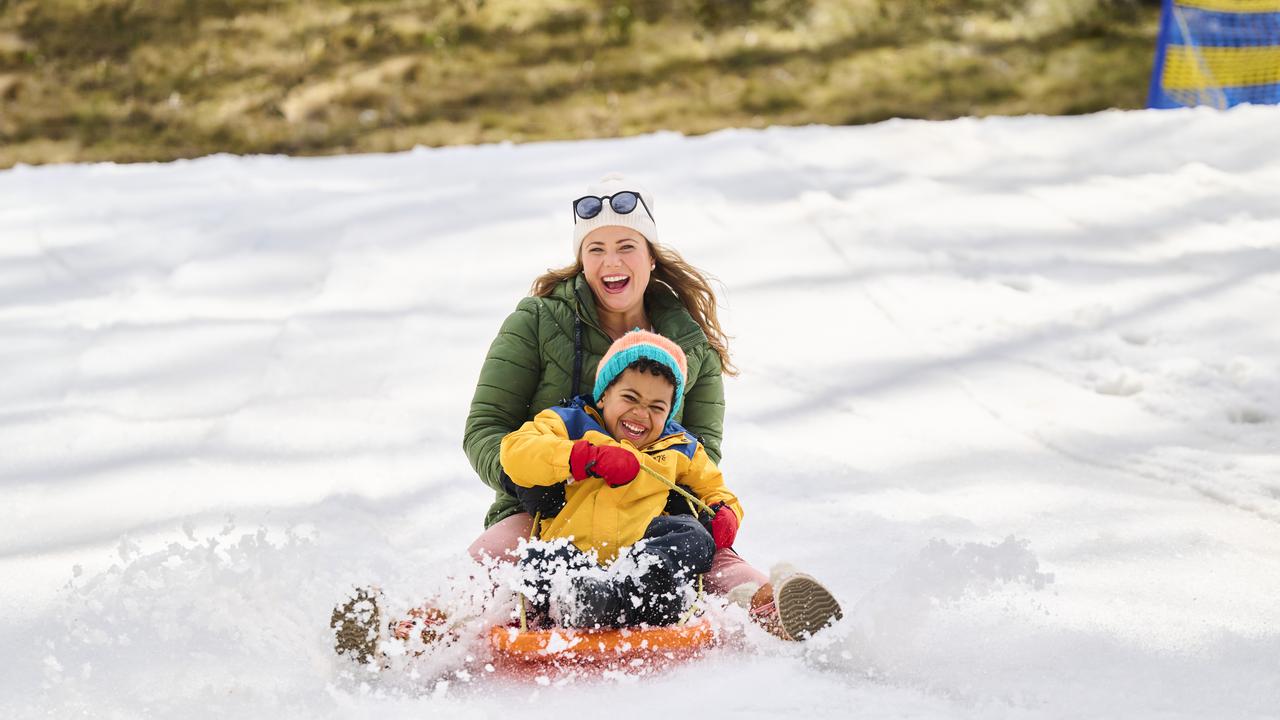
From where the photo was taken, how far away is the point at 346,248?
6.09 m

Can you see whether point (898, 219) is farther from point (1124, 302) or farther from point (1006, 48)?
point (1006, 48)

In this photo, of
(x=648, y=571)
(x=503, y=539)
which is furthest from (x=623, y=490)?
(x=503, y=539)

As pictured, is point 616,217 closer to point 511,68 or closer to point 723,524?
point 723,524

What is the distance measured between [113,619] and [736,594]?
127 centimetres

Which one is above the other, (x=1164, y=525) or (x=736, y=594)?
(x=736, y=594)

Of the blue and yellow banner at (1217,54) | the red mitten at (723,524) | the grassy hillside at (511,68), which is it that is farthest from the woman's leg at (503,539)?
the blue and yellow banner at (1217,54)

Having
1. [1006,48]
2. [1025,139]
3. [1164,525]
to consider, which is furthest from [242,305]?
[1006,48]

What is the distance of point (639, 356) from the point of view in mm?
2564

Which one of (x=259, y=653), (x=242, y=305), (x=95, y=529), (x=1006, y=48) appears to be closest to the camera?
(x=259, y=653)

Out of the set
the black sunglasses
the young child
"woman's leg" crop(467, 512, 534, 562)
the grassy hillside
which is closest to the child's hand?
the young child

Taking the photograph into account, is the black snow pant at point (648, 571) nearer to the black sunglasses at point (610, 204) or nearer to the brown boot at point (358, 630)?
the brown boot at point (358, 630)

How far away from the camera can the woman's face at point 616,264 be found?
279cm

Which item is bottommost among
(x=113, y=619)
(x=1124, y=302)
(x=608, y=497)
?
(x=1124, y=302)

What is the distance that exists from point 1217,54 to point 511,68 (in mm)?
4322
